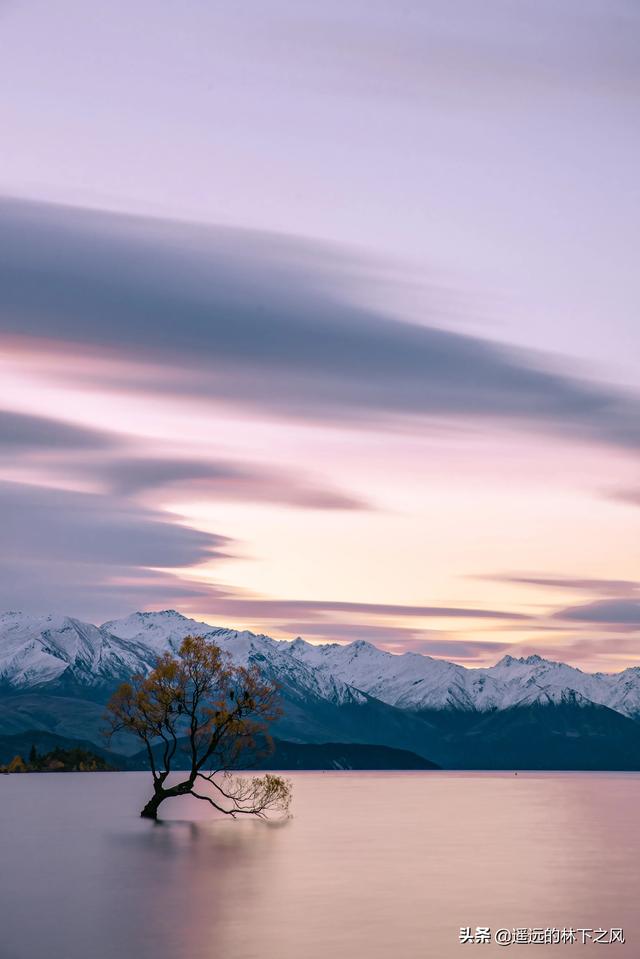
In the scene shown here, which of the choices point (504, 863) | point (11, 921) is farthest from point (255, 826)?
point (11, 921)

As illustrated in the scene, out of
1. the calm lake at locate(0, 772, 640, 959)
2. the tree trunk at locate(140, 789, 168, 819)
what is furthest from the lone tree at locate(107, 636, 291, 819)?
the tree trunk at locate(140, 789, 168, 819)

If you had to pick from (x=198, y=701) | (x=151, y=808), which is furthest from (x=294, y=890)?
(x=151, y=808)

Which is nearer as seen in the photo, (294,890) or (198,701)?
(294,890)

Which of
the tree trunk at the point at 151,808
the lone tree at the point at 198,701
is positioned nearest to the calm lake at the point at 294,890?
the tree trunk at the point at 151,808

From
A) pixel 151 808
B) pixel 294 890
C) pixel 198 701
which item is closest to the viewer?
pixel 294 890

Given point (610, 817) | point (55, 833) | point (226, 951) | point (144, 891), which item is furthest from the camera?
point (610, 817)

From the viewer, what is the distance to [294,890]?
73.6 metres

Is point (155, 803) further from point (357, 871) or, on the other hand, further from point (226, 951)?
point (226, 951)

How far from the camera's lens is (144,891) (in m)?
71.0

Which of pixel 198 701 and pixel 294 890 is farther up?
pixel 198 701

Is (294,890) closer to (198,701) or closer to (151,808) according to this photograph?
(198,701)

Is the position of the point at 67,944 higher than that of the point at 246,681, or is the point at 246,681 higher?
the point at 246,681

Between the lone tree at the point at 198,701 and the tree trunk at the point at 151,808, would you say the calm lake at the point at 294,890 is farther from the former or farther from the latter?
the lone tree at the point at 198,701

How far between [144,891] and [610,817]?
130 meters
